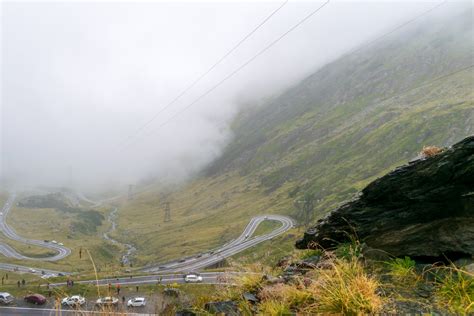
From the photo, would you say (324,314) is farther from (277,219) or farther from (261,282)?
(277,219)

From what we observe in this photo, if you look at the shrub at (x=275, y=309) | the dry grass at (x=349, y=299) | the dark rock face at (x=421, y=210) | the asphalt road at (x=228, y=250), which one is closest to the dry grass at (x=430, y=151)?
the dark rock face at (x=421, y=210)

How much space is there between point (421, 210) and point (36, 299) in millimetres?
56528

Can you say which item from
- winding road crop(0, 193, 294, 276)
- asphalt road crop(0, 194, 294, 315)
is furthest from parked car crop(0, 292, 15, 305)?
winding road crop(0, 193, 294, 276)

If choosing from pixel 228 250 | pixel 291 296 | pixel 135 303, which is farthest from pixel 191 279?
pixel 228 250

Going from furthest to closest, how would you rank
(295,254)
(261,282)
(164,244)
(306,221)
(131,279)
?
(164,244) < (306,221) < (131,279) < (295,254) < (261,282)

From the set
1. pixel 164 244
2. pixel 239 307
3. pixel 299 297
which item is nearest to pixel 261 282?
pixel 239 307

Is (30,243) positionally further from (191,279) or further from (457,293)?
(457,293)

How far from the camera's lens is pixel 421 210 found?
8992mm

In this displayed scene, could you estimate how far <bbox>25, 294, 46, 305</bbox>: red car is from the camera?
167 feet

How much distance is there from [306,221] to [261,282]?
167 m

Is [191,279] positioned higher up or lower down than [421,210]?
higher up

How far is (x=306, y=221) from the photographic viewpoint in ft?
561

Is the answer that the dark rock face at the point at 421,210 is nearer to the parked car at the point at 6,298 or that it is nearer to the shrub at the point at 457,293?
the shrub at the point at 457,293

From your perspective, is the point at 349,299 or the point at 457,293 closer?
the point at 349,299
